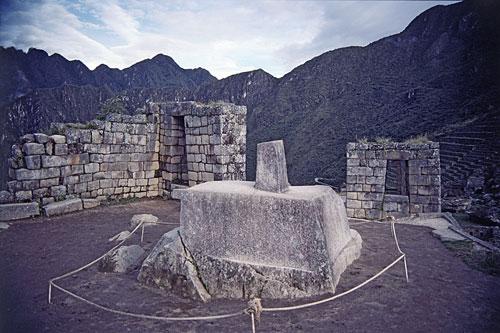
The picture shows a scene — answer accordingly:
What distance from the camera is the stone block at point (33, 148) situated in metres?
7.34

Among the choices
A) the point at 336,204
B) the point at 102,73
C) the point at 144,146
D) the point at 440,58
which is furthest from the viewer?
the point at 102,73

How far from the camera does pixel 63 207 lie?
7.62m

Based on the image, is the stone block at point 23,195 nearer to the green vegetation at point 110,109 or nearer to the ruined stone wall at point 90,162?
the ruined stone wall at point 90,162

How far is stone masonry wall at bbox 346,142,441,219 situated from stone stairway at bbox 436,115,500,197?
768 centimetres

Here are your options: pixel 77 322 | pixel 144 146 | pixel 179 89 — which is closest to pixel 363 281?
pixel 77 322

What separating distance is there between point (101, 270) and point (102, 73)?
44.5 m

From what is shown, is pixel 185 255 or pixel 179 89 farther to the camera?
pixel 179 89

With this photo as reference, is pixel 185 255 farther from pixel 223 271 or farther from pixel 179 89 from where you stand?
pixel 179 89

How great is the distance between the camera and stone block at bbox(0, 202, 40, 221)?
682 centimetres

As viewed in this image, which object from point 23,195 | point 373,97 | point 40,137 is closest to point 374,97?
point 373,97

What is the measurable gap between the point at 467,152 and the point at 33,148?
23490 millimetres

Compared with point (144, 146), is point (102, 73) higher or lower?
higher

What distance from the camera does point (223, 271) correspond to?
11.6 ft

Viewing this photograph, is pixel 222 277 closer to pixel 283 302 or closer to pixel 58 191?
pixel 283 302
